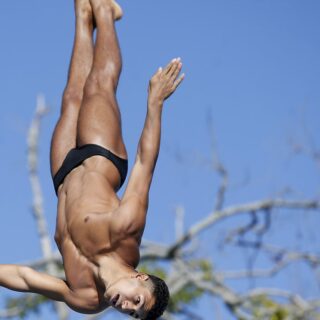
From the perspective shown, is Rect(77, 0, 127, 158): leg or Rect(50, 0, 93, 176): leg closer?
Rect(77, 0, 127, 158): leg

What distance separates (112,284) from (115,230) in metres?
0.36

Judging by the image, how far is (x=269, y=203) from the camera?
→ 16.6 meters

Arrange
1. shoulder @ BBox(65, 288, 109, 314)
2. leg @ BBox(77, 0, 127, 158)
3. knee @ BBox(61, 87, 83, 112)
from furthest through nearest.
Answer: knee @ BBox(61, 87, 83, 112) → leg @ BBox(77, 0, 127, 158) → shoulder @ BBox(65, 288, 109, 314)

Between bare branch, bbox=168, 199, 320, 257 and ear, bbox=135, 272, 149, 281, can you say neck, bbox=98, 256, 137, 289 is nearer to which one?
ear, bbox=135, 272, 149, 281

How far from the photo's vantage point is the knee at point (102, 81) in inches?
340

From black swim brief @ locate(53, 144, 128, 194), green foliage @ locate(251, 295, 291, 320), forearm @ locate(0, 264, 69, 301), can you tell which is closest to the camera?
forearm @ locate(0, 264, 69, 301)

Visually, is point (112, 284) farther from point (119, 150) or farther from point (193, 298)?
point (193, 298)

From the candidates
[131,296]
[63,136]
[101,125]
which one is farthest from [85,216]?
[63,136]

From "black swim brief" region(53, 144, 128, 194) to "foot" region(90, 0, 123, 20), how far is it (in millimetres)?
1241

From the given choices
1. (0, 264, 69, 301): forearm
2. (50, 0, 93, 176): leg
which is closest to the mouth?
(0, 264, 69, 301): forearm

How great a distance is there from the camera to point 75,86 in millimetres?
8945

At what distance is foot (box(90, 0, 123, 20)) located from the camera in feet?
29.7

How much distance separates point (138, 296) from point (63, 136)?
1.68 meters

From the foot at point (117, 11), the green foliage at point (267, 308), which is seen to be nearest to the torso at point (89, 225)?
the foot at point (117, 11)
